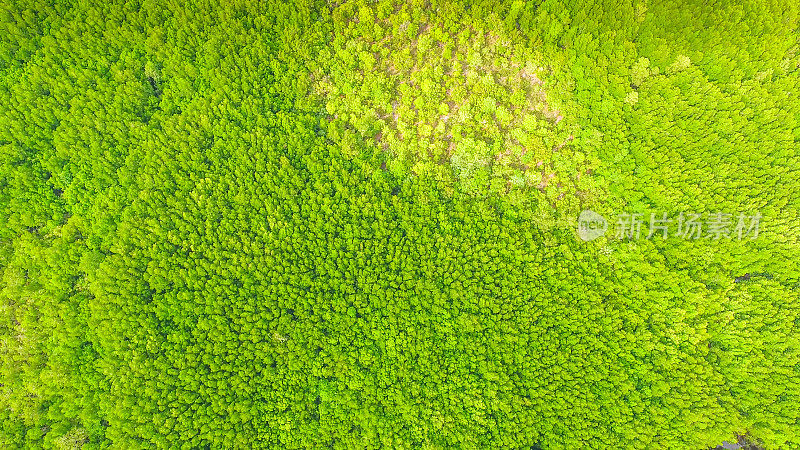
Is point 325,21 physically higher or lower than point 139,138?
higher

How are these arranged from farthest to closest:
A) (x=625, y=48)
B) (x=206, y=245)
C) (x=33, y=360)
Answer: (x=625, y=48), (x=206, y=245), (x=33, y=360)

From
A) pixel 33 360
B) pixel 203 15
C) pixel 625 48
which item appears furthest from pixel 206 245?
pixel 625 48

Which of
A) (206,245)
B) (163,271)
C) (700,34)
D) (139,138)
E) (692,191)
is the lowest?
(163,271)

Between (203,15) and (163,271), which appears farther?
(203,15)

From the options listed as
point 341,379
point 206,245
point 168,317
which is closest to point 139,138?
point 206,245

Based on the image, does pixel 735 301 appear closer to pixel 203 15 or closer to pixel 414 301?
pixel 414 301

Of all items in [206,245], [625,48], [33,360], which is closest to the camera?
[33,360]
